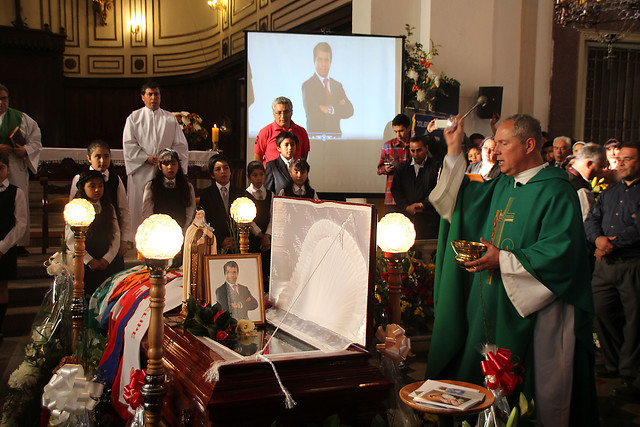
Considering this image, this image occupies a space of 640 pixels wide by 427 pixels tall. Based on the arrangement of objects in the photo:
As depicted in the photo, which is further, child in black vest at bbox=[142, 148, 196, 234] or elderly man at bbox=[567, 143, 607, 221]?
elderly man at bbox=[567, 143, 607, 221]

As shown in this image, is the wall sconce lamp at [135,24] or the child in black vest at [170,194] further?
the wall sconce lamp at [135,24]

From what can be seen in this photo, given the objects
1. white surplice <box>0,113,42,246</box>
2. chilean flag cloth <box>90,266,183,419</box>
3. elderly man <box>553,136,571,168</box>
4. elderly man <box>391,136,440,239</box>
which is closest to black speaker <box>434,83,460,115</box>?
elderly man <box>553,136,571,168</box>

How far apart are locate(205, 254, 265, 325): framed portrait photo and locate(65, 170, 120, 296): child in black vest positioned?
210cm

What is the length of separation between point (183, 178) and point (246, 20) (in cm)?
724

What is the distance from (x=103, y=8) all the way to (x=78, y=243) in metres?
10.9

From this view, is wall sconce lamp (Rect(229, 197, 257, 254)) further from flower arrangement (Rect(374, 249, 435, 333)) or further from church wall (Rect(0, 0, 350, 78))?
church wall (Rect(0, 0, 350, 78))

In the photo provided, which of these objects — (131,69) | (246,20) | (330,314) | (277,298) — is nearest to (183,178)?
(277,298)

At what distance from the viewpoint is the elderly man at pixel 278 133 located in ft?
19.0

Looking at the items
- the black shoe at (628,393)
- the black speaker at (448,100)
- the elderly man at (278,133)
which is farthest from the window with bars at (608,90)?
the black shoe at (628,393)

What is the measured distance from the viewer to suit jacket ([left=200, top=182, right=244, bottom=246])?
4.71 m

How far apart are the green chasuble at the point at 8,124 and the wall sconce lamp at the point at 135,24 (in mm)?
7656

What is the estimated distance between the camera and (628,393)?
4.24 metres

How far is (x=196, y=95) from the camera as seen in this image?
12.7 meters

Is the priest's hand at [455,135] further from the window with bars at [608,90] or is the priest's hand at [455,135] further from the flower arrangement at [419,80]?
the window with bars at [608,90]
